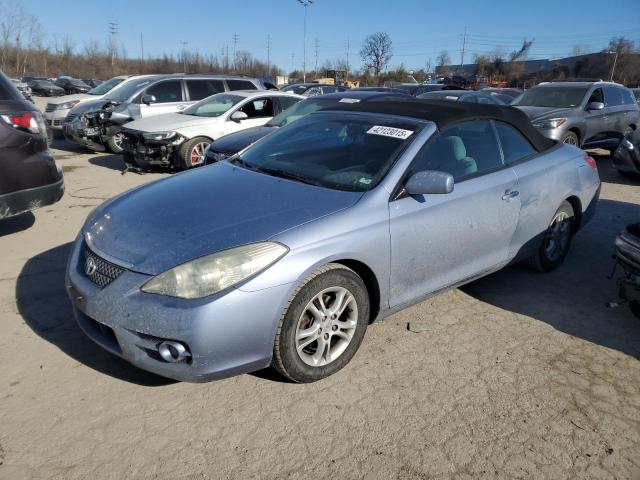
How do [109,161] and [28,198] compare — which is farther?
[109,161]

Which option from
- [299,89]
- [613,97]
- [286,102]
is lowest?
[286,102]

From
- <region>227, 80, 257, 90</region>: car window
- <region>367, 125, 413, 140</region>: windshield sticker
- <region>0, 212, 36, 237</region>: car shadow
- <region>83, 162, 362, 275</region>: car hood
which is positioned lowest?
<region>0, 212, 36, 237</region>: car shadow

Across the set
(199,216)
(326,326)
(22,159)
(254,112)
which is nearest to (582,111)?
(254,112)

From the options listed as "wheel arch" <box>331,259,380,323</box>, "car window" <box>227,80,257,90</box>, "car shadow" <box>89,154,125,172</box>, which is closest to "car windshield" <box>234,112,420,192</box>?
"wheel arch" <box>331,259,380,323</box>

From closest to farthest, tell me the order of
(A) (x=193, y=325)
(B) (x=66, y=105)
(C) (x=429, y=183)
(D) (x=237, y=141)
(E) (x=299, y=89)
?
(A) (x=193, y=325), (C) (x=429, y=183), (D) (x=237, y=141), (B) (x=66, y=105), (E) (x=299, y=89)

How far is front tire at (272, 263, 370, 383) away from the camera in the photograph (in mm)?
2682

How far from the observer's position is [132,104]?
1031 cm

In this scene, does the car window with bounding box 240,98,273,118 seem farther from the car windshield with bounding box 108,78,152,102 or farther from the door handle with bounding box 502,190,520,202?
the door handle with bounding box 502,190,520,202

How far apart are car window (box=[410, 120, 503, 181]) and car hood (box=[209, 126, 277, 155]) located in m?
3.21

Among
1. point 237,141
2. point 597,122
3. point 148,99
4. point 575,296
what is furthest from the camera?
point 148,99

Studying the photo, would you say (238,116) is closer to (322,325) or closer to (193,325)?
(322,325)

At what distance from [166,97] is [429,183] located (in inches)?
366

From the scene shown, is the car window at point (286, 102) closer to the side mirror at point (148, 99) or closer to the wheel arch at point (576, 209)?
the side mirror at point (148, 99)

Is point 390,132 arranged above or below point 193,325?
above
